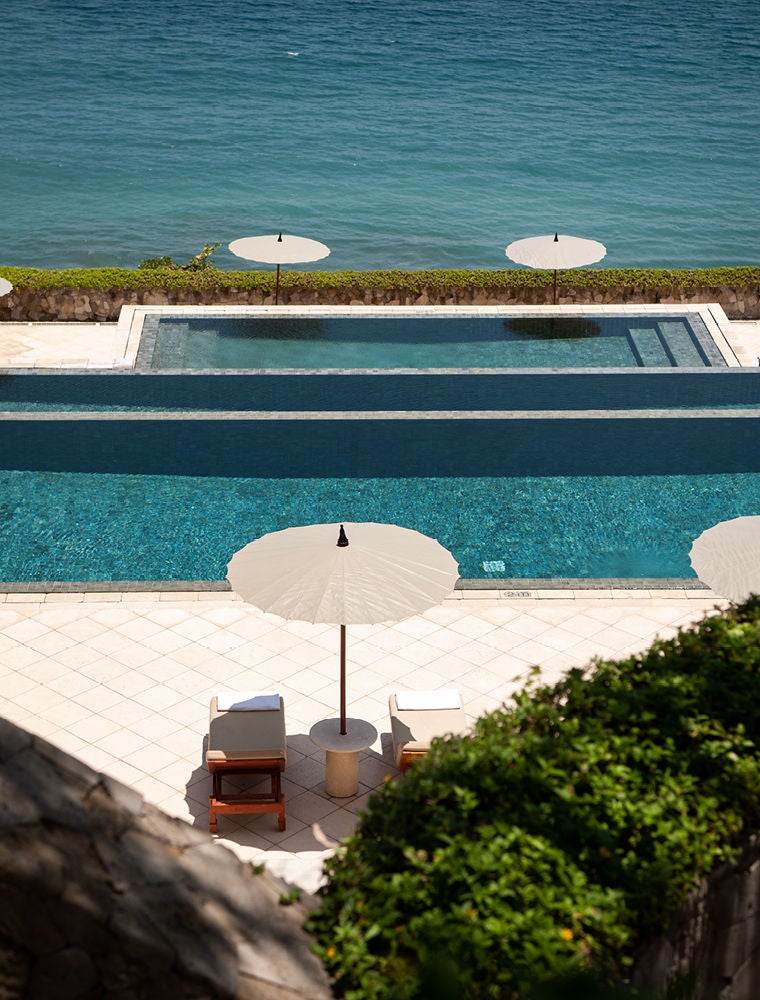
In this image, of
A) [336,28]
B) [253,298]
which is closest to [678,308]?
[253,298]

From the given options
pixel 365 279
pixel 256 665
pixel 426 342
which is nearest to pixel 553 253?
pixel 426 342

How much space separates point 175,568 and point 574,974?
865 centimetres

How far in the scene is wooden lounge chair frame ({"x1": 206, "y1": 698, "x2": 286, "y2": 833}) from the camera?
842 centimetres

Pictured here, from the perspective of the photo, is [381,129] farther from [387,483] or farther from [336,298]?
[387,483]

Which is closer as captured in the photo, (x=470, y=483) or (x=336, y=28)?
(x=470, y=483)

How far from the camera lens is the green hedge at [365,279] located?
1933cm

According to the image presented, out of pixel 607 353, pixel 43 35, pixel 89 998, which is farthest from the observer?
pixel 43 35

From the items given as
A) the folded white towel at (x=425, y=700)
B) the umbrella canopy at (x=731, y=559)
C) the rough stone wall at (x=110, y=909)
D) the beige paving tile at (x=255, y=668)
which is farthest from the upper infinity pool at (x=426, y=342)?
the rough stone wall at (x=110, y=909)

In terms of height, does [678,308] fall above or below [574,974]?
below

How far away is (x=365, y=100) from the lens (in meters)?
47.7

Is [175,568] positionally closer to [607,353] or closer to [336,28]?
[607,353]

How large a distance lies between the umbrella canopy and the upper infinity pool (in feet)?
27.2

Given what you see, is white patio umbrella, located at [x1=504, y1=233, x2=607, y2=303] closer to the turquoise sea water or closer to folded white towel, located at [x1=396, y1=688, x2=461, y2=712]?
folded white towel, located at [x1=396, y1=688, x2=461, y2=712]

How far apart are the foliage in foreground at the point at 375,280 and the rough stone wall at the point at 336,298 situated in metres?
0.07
